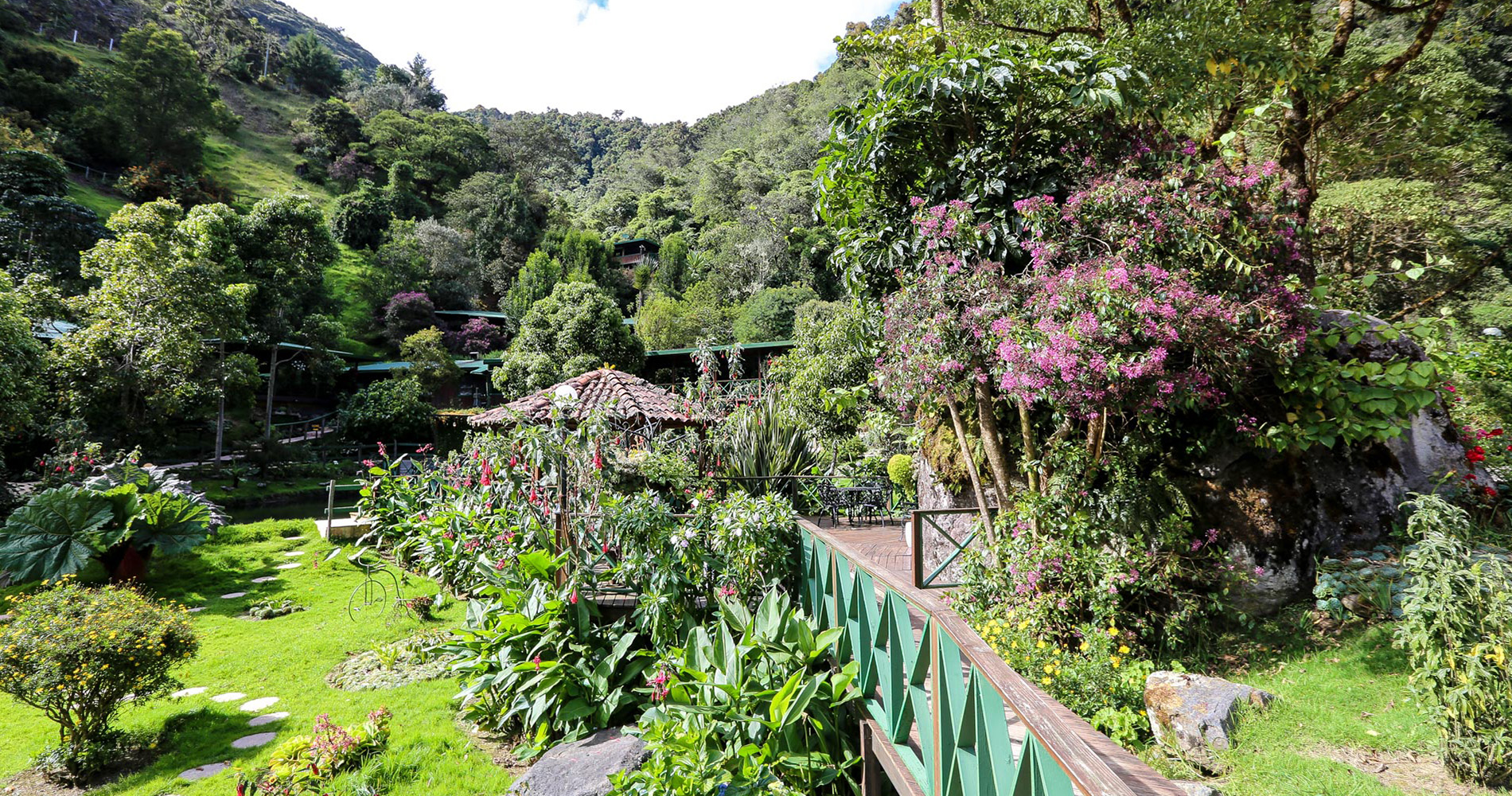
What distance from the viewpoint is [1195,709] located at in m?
3.35

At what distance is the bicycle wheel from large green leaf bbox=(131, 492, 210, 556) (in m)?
2.13

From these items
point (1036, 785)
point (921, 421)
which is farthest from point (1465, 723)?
point (921, 421)

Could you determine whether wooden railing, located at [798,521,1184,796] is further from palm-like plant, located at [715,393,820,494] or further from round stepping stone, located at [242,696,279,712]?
round stepping stone, located at [242,696,279,712]

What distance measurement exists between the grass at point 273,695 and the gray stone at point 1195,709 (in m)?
4.09

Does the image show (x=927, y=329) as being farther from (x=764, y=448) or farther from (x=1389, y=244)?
(x=1389, y=244)

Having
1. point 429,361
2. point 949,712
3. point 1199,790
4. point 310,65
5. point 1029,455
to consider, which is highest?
point 310,65

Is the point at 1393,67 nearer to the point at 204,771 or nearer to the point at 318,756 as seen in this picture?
the point at 318,756

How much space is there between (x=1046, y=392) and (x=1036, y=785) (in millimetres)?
2744

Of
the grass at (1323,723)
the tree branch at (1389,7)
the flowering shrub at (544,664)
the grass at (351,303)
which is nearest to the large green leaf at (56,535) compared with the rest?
the flowering shrub at (544,664)

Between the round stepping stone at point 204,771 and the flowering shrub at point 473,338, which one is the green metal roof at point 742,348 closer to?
the flowering shrub at point 473,338

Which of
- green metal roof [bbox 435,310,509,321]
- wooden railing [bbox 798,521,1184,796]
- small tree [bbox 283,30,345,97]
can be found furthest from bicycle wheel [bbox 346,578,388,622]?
small tree [bbox 283,30,345,97]

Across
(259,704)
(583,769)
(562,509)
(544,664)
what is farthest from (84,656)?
(583,769)

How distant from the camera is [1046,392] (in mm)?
3895

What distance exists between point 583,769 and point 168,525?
762cm
